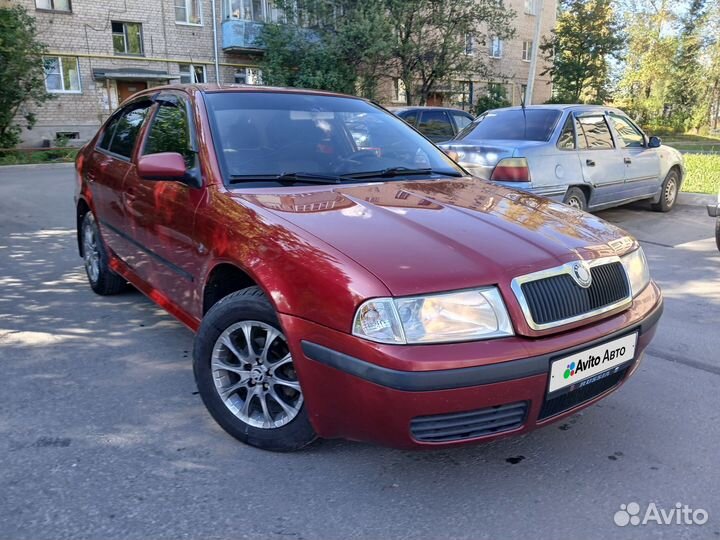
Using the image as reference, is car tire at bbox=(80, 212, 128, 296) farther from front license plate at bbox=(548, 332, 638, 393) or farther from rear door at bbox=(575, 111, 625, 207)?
rear door at bbox=(575, 111, 625, 207)

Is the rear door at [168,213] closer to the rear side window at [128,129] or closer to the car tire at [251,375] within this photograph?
the rear side window at [128,129]

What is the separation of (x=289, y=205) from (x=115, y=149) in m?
2.38

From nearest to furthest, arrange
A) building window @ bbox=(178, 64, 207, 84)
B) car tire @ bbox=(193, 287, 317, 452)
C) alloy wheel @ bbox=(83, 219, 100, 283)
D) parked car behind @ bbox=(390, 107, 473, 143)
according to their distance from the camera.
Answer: car tire @ bbox=(193, 287, 317, 452)
alloy wheel @ bbox=(83, 219, 100, 283)
parked car behind @ bbox=(390, 107, 473, 143)
building window @ bbox=(178, 64, 207, 84)

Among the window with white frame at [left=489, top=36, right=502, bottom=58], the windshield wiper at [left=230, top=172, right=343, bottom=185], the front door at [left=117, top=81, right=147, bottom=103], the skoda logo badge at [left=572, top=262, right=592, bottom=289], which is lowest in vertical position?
the skoda logo badge at [left=572, top=262, right=592, bottom=289]

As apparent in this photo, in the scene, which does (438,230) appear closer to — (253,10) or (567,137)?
(567,137)

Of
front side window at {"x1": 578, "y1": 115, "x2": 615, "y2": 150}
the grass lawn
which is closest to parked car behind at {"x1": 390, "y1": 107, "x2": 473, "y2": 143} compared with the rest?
front side window at {"x1": 578, "y1": 115, "x2": 615, "y2": 150}

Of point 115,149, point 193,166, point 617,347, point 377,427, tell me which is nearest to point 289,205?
point 193,166

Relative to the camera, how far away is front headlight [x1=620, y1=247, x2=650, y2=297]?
278 cm

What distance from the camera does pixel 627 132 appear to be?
328 inches

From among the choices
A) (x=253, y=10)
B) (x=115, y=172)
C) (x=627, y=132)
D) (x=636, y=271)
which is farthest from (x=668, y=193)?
(x=253, y=10)

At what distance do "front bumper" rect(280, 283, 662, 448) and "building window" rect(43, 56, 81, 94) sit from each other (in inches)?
1018

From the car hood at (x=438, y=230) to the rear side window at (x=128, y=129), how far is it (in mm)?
1710

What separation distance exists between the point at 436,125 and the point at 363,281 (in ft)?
33.7

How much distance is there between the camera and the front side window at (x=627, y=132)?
816cm
